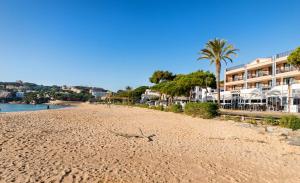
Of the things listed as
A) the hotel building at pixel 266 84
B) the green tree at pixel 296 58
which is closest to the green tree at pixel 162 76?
the hotel building at pixel 266 84

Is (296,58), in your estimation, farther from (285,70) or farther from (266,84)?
(266,84)

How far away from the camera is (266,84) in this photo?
41.4 m

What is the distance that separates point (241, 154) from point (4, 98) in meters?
173

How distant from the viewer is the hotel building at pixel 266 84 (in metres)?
29.2

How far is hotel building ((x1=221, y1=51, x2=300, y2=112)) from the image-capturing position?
95.8ft

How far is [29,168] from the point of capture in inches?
238

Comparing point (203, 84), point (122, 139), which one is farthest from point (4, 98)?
point (122, 139)

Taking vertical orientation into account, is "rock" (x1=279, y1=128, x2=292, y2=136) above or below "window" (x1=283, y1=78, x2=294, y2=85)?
below

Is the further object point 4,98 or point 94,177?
point 4,98

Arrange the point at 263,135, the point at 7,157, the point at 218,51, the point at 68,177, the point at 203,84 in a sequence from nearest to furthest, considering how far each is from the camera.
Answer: the point at 68,177 → the point at 7,157 → the point at 263,135 → the point at 218,51 → the point at 203,84

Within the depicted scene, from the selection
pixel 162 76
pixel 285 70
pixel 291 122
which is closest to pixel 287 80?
pixel 285 70

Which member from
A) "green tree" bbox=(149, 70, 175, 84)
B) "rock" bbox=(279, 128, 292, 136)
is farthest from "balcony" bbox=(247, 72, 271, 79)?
"rock" bbox=(279, 128, 292, 136)

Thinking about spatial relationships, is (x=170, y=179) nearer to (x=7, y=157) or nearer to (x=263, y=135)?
(x=7, y=157)

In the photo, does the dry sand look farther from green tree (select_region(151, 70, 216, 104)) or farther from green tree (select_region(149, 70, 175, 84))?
green tree (select_region(149, 70, 175, 84))
